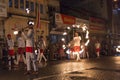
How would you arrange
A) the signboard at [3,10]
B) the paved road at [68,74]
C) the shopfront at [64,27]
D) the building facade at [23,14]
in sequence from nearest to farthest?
the paved road at [68,74], the signboard at [3,10], the building facade at [23,14], the shopfront at [64,27]

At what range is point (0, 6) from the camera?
20766mm

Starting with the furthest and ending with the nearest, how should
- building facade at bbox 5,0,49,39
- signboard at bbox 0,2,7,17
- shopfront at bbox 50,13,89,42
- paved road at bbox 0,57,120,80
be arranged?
shopfront at bbox 50,13,89,42, building facade at bbox 5,0,49,39, signboard at bbox 0,2,7,17, paved road at bbox 0,57,120,80

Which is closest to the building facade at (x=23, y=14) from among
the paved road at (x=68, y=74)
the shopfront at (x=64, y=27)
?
the shopfront at (x=64, y=27)

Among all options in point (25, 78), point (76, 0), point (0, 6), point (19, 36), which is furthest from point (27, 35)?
point (76, 0)

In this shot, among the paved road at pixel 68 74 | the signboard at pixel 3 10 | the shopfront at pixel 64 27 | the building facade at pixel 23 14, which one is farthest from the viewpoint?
the shopfront at pixel 64 27

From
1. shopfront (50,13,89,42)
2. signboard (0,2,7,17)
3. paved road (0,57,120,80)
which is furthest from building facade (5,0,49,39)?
paved road (0,57,120,80)

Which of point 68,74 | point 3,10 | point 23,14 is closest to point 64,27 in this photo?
point 23,14

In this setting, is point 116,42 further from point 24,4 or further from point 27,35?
point 27,35

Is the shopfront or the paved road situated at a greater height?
the shopfront

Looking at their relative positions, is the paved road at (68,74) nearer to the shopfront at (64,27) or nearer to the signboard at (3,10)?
the signboard at (3,10)

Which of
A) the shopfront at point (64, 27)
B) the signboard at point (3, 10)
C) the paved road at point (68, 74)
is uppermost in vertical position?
the signboard at point (3, 10)

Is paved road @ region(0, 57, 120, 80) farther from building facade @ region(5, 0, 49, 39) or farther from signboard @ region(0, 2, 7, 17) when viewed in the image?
building facade @ region(5, 0, 49, 39)

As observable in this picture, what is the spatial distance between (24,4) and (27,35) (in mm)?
13046

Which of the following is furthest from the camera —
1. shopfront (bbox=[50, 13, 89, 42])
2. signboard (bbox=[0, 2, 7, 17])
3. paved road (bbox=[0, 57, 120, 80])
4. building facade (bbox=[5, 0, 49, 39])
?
shopfront (bbox=[50, 13, 89, 42])
